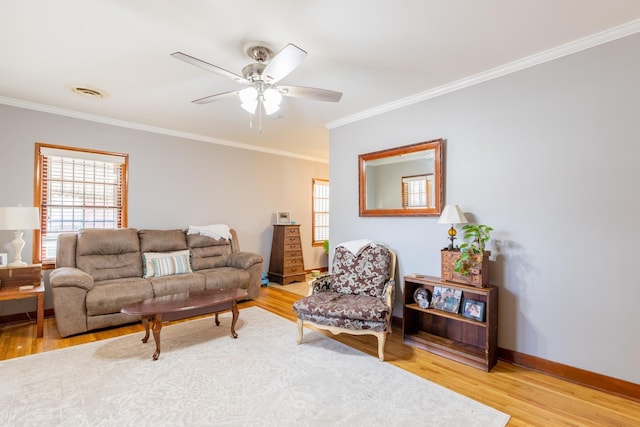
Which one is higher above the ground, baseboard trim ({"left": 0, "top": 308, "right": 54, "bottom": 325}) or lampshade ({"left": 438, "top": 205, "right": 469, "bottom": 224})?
lampshade ({"left": 438, "top": 205, "right": 469, "bottom": 224})

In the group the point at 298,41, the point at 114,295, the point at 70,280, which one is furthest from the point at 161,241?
the point at 298,41

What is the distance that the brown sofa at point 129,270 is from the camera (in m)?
3.25

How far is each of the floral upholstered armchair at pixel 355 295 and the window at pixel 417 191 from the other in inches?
24.3

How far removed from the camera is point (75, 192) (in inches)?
164

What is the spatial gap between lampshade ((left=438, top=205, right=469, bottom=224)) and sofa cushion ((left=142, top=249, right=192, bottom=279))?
3.44 m

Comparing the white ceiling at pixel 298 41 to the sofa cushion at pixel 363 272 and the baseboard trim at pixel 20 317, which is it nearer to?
the sofa cushion at pixel 363 272

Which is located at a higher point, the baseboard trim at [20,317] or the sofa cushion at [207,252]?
the sofa cushion at [207,252]

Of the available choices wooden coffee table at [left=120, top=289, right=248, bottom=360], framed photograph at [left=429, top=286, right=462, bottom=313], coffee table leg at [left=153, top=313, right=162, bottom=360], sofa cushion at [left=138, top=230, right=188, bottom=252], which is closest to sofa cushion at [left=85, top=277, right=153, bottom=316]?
wooden coffee table at [left=120, top=289, right=248, bottom=360]

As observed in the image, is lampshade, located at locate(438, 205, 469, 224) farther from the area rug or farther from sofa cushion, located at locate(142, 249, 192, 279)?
sofa cushion, located at locate(142, 249, 192, 279)

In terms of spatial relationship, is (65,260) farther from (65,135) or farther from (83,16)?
(83,16)

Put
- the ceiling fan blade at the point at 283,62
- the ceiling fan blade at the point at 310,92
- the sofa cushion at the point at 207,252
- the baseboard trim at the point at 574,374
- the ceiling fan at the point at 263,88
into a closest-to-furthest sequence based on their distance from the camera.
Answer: the ceiling fan blade at the point at 283,62
the baseboard trim at the point at 574,374
the ceiling fan at the point at 263,88
the ceiling fan blade at the point at 310,92
the sofa cushion at the point at 207,252

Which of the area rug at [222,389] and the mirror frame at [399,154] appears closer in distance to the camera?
the area rug at [222,389]

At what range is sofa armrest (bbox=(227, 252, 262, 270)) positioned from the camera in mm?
4639

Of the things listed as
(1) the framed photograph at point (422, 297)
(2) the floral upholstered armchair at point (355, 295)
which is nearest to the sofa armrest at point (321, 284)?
(2) the floral upholstered armchair at point (355, 295)
